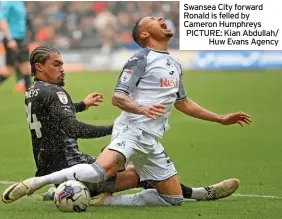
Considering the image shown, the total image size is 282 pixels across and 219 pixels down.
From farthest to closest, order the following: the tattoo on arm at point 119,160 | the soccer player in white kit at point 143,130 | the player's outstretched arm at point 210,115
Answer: the player's outstretched arm at point 210,115
the tattoo on arm at point 119,160
the soccer player in white kit at point 143,130

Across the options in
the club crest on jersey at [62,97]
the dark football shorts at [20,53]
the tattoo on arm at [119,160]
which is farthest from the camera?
the dark football shorts at [20,53]

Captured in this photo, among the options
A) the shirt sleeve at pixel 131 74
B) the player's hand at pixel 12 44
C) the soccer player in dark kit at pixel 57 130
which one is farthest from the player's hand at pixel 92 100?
the player's hand at pixel 12 44

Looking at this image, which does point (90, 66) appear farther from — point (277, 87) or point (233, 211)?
point (233, 211)

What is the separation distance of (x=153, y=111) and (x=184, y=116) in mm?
10599

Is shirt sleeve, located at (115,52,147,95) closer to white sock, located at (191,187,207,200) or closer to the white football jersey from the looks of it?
the white football jersey

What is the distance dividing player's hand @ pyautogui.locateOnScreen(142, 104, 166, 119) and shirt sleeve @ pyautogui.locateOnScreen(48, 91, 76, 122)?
810 millimetres

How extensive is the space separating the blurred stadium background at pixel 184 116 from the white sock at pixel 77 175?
25cm

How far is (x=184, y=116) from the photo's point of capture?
60.3 ft

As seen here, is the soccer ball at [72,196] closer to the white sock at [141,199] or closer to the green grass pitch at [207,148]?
the green grass pitch at [207,148]

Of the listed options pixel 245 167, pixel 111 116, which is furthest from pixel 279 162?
pixel 111 116

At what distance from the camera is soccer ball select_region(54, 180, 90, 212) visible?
309 inches

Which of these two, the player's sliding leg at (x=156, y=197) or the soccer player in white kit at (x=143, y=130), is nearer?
the soccer player in white kit at (x=143, y=130)

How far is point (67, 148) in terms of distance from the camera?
8.51m
